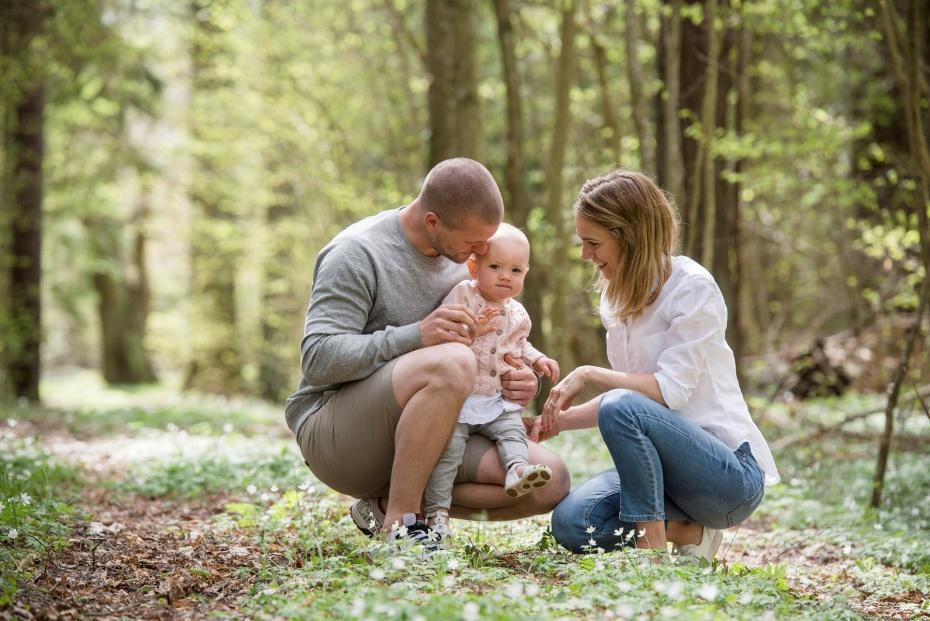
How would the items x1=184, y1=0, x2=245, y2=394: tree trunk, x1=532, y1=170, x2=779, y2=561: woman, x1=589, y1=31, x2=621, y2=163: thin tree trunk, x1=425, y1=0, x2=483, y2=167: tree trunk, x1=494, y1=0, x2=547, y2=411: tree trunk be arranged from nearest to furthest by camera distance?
x1=532, y1=170, x2=779, y2=561: woman
x1=425, y1=0, x2=483, y2=167: tree trunk
x1=494, y1=0, x2=547, y2=411: tree trunk
x1=589, y1=31, x2=621, y2=163: thin tree trunk
x1=184, y1=0, x2=245, y2=394: tree trunk

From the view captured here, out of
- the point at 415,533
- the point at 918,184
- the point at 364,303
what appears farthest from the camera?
the point at 918,184

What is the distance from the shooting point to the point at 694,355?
355 cm

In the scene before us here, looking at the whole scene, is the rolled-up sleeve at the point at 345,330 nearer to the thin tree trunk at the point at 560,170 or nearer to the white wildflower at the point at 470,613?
the white wildflower at the point at 470,613

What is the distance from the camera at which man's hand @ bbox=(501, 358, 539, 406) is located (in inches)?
152

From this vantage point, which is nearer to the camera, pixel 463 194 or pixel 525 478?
pixel 525 478

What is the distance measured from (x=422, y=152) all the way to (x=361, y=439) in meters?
10.8

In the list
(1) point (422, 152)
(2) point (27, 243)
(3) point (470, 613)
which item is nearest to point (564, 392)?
(3) point (470, 613)

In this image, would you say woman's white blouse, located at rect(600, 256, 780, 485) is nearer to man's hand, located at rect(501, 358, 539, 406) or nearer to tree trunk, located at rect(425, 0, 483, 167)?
man's hand, located at rect(501, 358, 539, 406)

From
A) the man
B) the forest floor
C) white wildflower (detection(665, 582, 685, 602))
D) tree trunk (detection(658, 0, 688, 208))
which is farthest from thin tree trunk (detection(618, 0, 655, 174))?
white wildflower (detection(665, 582, 685, 602))

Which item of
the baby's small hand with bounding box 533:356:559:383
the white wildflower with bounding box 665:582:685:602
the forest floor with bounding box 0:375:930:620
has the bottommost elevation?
the forest floor with bounding box 0:375:930:620

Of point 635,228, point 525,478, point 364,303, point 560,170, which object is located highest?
point 560,170

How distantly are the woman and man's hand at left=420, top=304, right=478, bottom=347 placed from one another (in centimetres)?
43

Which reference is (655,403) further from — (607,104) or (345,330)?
(607,104)

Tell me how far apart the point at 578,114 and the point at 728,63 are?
12.3 feet
